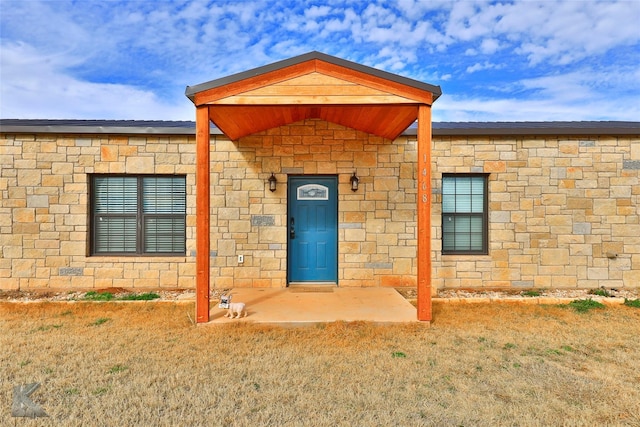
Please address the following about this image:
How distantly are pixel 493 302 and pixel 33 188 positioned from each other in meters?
8.11

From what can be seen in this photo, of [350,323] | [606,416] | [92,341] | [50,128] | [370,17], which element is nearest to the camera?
[606,416]

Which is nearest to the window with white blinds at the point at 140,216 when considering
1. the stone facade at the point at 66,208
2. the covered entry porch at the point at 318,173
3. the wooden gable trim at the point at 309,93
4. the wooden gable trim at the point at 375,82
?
the stone facade at the point at 66,208

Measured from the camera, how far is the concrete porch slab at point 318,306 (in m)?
4.29

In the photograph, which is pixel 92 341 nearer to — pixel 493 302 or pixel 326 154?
pixel 326 154

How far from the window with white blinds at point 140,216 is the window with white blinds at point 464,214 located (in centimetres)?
494

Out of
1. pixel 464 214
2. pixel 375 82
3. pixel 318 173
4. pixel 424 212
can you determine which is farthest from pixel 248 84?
pixel 464 214

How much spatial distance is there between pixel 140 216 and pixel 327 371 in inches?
191

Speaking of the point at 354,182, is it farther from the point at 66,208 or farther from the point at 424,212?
the point at 66,208

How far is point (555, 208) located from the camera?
601cm

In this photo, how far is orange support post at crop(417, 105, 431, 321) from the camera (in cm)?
416

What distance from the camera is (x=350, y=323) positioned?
4152mm

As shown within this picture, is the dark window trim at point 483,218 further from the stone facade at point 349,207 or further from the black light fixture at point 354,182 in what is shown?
the black light fixture at point 354,182

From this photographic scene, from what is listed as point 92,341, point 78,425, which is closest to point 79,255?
point 92,341

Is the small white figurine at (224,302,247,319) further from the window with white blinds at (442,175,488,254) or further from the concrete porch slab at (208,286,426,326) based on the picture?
the window with white blinds at (442,175,488,254)
